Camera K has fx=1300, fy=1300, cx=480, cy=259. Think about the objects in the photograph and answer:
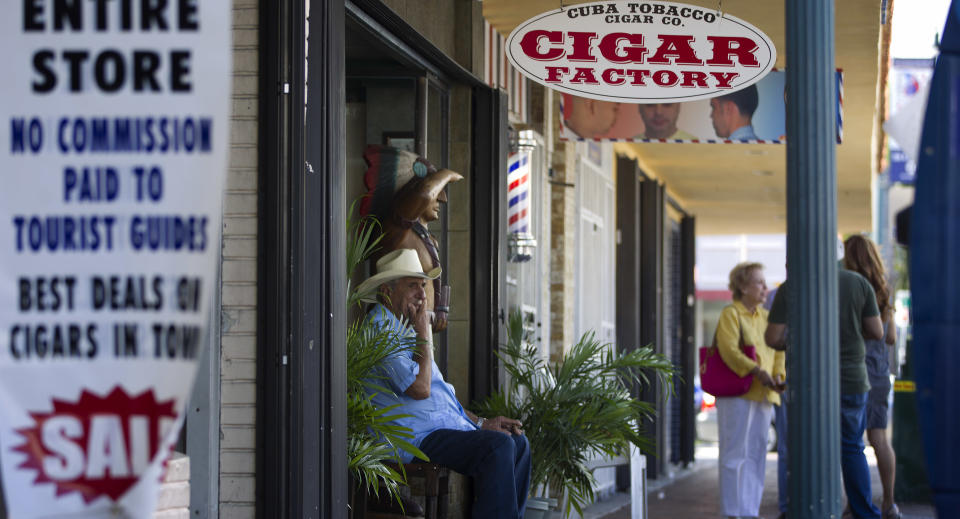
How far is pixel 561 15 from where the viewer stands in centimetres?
579

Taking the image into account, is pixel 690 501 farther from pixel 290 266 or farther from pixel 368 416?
pixel 290 266

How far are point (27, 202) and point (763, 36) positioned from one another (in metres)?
4.05

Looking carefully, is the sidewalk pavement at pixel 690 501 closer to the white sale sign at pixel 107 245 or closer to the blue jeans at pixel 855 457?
the blue jeans at pixel 855 457

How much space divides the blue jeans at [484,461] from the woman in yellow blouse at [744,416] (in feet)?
8.14

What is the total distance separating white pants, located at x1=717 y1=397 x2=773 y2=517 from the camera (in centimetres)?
779

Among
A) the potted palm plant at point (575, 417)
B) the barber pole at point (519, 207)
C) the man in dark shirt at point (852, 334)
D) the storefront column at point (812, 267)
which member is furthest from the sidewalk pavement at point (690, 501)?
the storefront column at point (812, 267)

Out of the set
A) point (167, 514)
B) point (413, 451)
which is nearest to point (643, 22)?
point (413, 451)

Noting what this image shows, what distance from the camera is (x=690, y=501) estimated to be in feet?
34.3

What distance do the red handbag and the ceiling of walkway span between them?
5.77 feet

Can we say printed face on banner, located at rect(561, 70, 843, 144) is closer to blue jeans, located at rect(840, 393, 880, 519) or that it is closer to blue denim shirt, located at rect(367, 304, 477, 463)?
blue jeans, located at rect(840, 393, 880, 519)

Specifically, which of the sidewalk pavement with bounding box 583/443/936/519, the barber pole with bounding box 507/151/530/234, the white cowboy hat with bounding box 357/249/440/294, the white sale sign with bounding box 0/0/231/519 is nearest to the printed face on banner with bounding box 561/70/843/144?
the barber pole with bounding box 507/151/530/234

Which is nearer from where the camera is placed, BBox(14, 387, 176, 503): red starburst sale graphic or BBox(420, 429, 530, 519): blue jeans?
BBox(14, 387, 176, 503): red starburst sale graphic

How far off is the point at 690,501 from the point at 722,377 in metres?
2.96

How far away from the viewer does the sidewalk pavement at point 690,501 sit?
9023 millimetres
